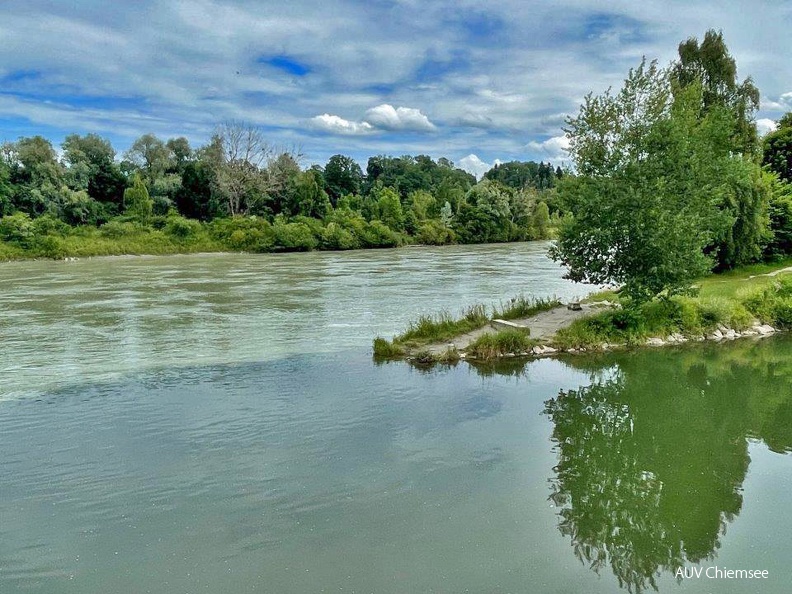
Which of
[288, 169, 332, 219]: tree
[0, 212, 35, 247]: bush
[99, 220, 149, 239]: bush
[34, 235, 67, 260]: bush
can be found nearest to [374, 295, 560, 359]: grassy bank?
[34, 235, 67, 260]: bush

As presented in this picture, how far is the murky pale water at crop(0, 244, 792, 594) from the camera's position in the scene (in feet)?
22.2

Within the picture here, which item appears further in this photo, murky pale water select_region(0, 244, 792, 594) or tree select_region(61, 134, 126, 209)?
tree select_region(61, 134, 126, 209)

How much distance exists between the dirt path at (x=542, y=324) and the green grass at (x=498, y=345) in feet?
1.11

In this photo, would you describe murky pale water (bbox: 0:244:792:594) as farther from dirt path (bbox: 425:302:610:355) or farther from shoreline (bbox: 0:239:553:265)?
shoreline (bbox: 0:239:553:265)

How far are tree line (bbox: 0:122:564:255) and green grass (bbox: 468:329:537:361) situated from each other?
149ft

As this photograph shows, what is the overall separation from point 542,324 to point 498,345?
321 cm

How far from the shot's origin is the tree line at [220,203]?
63625 millimetres

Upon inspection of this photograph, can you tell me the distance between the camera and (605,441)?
10.7 metres

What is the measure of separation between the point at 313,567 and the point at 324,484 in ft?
6.62

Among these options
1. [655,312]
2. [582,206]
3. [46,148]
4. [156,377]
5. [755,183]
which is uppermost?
[46,148]

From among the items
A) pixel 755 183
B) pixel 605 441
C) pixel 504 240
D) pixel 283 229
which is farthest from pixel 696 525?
pixel 504 240

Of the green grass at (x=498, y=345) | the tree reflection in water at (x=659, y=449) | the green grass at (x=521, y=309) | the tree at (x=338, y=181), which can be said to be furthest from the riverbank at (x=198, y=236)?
the tree reflection in water at (x=659, y=449)

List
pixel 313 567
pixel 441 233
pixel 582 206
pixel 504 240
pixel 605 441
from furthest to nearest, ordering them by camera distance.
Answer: pixel 504 240
pixel 441 233
pixel 582 206
pixel 605 441
pixel 313 567

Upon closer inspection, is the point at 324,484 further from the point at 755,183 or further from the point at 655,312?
the point at 755,183
